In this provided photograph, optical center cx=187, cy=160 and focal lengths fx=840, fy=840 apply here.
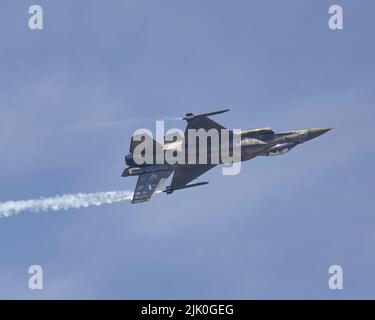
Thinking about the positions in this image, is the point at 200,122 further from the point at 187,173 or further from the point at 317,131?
the point at 317,131

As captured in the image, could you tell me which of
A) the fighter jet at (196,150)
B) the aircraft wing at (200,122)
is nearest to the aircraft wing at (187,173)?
the fighter jet at (196,150)

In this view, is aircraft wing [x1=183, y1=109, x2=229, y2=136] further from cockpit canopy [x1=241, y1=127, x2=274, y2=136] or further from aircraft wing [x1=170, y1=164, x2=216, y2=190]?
aircraft wing [x1=170, y1=164, x2=216, y2=190]

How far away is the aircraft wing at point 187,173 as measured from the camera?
99500 mm

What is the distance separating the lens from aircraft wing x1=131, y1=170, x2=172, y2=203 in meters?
97.6

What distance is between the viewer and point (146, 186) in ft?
321

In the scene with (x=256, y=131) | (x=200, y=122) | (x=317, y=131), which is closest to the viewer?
(x=200, y=122)

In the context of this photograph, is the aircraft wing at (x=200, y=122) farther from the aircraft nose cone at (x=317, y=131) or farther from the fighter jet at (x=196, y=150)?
the aircraft nose cone at (x=317, y=131)

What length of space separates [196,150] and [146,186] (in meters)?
7.50

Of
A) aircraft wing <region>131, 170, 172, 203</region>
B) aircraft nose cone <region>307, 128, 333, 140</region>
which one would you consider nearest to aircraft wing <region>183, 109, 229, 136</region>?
aircraft wing <region>131, 170, 172, 203</region>

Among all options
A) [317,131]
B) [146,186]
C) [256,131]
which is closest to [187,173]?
[146,186]

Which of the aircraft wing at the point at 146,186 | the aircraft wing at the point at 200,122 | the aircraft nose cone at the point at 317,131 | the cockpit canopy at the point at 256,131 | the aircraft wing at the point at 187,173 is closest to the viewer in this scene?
the aircraft wing at the point at 200,122

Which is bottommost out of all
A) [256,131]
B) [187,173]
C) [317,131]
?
[187,173]
